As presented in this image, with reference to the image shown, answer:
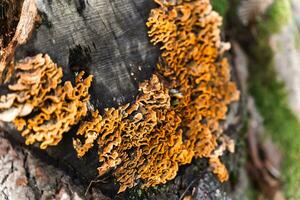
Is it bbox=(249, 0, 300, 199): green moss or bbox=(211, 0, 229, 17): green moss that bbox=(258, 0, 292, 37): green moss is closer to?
bbox=(249, 0, 300, 199): green moss

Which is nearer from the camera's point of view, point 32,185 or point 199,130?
point 32,185

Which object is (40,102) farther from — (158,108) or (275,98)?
(275,98)

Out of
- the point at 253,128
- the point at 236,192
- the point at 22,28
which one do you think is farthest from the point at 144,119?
the point at 253,128

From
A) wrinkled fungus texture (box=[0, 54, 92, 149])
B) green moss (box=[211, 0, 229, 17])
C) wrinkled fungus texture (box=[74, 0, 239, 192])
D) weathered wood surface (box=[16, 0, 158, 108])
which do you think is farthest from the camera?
green moss (box=[211, 0, 229, 17])

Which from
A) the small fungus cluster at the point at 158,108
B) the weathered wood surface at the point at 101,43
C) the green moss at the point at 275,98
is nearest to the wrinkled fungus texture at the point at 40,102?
the small fungus cluster at the point at 158,108

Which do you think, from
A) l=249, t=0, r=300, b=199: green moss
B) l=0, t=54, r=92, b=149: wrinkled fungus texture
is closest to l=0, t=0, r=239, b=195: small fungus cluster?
l=0, t=54, r=92, b=149: wrinkled fungus texture

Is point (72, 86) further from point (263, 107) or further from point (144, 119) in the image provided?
point (263, 107)

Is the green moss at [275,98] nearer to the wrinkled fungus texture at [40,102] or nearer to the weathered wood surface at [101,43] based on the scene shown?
the weathered wood surface at [101,43]

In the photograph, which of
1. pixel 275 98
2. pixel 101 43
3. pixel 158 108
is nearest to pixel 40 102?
pixel 101 43
